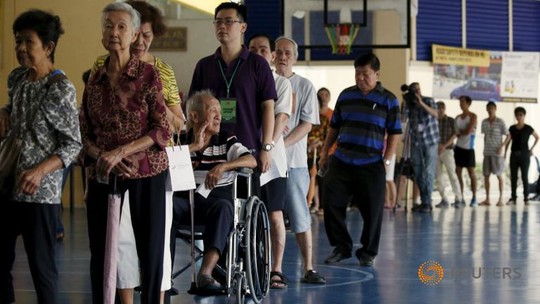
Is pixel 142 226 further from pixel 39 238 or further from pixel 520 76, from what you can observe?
pixel 520 76

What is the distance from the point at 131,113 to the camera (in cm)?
473

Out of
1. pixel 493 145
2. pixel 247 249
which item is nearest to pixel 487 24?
pixel 493 145

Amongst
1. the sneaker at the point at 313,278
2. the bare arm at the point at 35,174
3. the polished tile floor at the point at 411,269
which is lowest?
the polished tile floor at the point at 411,269

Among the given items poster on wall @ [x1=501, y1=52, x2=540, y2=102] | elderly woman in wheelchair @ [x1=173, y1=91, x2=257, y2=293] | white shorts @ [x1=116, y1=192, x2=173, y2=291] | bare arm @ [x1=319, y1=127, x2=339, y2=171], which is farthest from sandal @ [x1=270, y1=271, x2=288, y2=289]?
poster on wall @ [x1=501, y1=52, x2=540, y2=102]

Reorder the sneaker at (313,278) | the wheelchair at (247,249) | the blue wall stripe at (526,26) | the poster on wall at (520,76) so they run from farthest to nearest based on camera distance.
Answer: the blue wall stripe at (526,26) < the poster on wall at (520,76) < the sneaker at (313,278) < the wheelchair at (247,249)

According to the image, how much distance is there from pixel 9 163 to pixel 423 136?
11.3 meters

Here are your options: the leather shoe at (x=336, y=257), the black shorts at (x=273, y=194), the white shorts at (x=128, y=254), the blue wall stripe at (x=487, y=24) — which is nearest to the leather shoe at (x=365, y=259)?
the leather shoe at (x=336, y=257)

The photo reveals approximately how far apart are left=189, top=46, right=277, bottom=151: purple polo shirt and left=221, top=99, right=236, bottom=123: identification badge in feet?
0.08

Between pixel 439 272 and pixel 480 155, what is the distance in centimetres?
1446

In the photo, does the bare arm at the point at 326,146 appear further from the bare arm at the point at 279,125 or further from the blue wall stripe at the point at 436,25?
the blue wall stripe at the point at 436,25

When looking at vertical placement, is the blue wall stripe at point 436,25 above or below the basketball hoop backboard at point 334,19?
above

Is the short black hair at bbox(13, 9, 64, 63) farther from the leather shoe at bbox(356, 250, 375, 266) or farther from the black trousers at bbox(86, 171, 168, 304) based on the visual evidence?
the leather shoe at bbox(356, 250, 375, 266)

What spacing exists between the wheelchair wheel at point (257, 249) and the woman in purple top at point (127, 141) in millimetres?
1378

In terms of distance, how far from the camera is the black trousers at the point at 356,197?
8820 millimetres
